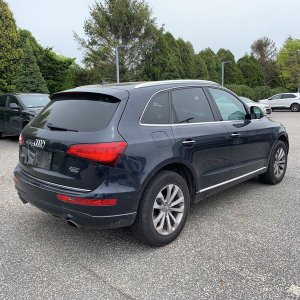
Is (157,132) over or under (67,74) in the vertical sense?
under

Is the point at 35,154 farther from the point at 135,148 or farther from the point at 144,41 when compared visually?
the point at 144,41

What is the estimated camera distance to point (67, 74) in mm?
24359

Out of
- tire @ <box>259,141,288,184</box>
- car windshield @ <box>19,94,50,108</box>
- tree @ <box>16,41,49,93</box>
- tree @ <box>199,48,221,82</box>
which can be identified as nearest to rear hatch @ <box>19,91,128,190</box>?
tire @ <box>259,141,288,184</box>

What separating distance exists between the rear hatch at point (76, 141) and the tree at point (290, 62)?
42.8 metres

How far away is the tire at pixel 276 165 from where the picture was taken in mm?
5602

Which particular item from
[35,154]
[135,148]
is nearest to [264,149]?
[135,148]

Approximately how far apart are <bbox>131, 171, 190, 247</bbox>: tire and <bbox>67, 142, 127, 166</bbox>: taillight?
1.58ft

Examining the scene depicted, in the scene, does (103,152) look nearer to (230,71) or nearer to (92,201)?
(92,201)

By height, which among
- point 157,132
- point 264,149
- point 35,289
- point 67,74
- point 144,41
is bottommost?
point 35,289

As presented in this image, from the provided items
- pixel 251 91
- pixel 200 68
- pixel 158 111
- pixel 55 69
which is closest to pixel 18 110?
pixel 158 111

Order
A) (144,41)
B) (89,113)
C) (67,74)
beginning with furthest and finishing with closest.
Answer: (144,41) → (67,74) → (89,113)

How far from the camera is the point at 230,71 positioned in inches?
1598

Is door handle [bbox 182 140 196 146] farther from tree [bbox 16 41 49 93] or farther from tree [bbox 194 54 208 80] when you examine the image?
tree [bbox 194 54 208 80]

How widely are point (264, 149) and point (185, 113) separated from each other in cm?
186
